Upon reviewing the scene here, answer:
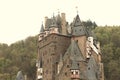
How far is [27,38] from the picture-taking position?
145 metres

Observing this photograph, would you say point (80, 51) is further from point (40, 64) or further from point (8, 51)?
point (8, 51)

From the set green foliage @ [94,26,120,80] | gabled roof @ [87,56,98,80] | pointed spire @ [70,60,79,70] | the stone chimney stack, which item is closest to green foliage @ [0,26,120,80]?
green foliage @ [94,26,120,80]

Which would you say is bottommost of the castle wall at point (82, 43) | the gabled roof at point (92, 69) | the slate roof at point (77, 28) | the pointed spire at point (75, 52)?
the gabled roof at point (92, 69)

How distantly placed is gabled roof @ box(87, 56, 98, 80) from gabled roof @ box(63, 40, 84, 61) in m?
1.94

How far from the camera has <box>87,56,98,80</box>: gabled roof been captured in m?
73.8

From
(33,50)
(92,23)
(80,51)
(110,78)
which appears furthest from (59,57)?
(92,23)

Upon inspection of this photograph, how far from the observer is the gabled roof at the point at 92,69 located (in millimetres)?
73750

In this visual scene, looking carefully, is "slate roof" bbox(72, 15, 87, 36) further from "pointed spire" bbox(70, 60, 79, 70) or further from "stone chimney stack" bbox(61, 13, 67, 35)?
"pointed spire" bbox(70, 60, 79, 70)

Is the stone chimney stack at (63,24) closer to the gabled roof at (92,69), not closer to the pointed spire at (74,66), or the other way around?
the gabled roof at (92,69)

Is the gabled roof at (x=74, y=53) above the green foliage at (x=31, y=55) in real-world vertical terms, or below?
below

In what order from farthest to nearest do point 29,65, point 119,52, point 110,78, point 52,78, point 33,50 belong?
point 33,50
point 29,65
point 119,52
point 110,78
point 52,78

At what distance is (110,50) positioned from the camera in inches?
4619

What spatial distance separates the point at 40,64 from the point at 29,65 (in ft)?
147

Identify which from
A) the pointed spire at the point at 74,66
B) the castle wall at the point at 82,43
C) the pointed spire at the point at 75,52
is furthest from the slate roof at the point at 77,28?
the pointed spire at the point at 74,66
